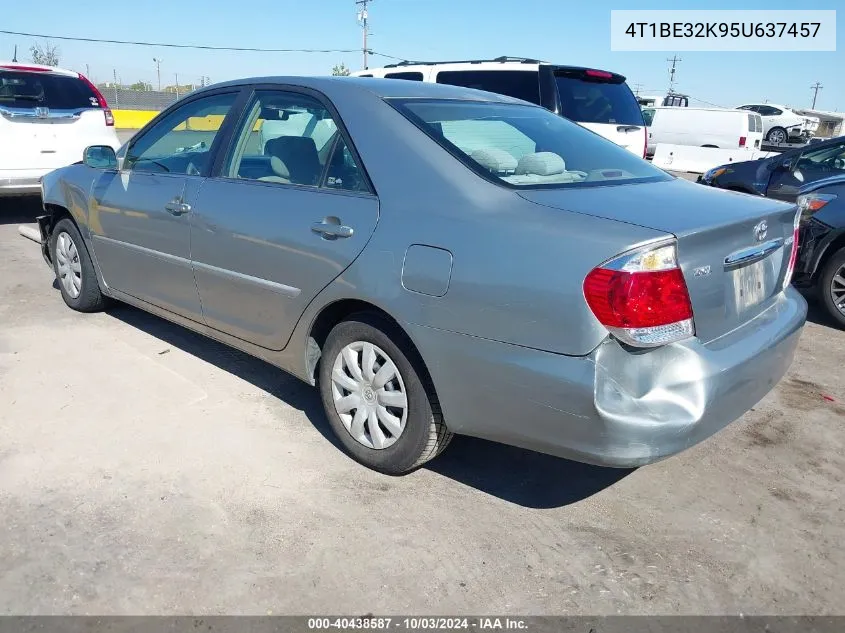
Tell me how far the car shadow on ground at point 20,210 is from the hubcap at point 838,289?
8.88 metres

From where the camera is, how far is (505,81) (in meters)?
7.83

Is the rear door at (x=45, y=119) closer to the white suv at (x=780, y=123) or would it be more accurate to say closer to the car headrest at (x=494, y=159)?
the car headrest at (x=494, y=159)

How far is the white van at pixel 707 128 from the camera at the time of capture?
2083 centimetres

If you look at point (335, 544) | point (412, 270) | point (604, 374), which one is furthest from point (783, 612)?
point (412, 270)

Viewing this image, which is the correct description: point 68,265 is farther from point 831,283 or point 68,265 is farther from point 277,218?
point 831,283

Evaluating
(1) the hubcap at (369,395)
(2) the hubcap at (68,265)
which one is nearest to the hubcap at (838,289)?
(1) the hubcap at (369,395)

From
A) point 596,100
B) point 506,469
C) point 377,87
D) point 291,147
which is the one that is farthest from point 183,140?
point 596,100

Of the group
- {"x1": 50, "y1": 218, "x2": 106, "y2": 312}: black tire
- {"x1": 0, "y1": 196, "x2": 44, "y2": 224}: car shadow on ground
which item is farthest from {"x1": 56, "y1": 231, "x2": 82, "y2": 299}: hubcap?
{"x1": 0, "y1": 196, "x2": 44, "y2": 224}: car shadow on ground

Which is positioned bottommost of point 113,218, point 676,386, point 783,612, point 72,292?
point 783,612

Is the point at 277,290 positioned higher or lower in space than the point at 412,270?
lower

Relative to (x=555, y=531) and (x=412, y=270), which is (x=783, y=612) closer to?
(x=555, y=531)

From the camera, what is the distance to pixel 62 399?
3.80m

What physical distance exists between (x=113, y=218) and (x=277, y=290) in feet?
5.63

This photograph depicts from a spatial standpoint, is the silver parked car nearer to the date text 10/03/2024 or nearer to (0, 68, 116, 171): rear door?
the date text 10/03/2024
